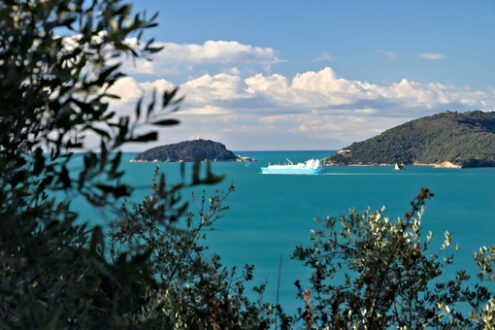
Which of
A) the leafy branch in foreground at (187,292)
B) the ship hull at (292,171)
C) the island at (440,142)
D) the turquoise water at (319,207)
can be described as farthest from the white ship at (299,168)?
the leafy branch in foreground at (187,292)

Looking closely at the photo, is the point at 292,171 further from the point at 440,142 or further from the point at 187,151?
the point at 440,142

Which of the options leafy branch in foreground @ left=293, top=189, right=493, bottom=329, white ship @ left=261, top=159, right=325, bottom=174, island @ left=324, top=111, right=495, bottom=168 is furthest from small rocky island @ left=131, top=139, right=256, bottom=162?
leafy branch in foreground @ left=293, top=189, right=493, bottom=329

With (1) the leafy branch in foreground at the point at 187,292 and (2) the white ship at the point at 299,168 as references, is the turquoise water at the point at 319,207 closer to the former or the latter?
(2) the white ship at the point at 299,168

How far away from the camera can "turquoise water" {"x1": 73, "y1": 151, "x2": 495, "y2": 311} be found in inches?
1874

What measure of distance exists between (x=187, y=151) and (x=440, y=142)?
230 feet

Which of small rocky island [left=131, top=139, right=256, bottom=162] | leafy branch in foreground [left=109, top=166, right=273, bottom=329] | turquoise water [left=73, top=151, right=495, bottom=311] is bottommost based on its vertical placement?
turquoise water [left=73, top=151, right=495, bottom=311]

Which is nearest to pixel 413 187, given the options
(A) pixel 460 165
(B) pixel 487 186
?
(B) pixel 487 186

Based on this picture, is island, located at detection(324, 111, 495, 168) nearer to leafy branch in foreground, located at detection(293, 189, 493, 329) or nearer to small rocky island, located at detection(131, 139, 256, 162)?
small rocky island, located at detection(131, 139, 256, 162)

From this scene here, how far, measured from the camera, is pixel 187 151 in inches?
5340

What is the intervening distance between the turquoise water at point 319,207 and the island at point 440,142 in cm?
334

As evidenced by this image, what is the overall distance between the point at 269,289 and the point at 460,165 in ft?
393

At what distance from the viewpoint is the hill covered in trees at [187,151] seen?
142 m

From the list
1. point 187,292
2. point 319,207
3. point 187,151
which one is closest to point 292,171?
point 187,151

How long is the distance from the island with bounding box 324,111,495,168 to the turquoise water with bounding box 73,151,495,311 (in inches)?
132
